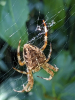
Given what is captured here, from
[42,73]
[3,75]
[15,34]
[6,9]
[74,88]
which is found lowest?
[74,88]

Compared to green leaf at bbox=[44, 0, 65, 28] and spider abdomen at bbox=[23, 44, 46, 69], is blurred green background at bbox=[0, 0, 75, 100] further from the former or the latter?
spider abdomen at bbox=[23, 44, 46, 69]

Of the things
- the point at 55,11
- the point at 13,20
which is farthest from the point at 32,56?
Result: the point at 55,11

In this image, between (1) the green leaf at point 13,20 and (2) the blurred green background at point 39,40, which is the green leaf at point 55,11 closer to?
(2) the blurred green background at point 39,40

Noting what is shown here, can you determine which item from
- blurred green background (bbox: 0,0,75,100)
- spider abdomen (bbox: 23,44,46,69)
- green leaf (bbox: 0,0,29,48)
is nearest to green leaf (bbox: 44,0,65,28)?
blurred green background (bbox: 0,0,75,100)

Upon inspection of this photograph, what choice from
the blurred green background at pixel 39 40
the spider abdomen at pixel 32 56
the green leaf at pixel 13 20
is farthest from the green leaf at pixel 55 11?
the spider abdomen at pixel 32 56

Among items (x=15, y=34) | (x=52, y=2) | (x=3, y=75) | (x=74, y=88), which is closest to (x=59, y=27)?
(x=52, y=2)

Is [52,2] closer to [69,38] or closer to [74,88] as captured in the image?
[69,38]
